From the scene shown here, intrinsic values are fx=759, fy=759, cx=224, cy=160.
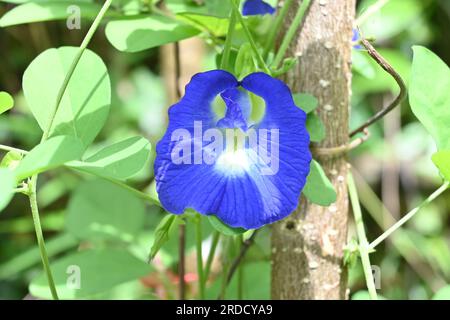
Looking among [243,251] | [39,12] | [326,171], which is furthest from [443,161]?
[39,12]

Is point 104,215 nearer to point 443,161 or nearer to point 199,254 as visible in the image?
point 199,254

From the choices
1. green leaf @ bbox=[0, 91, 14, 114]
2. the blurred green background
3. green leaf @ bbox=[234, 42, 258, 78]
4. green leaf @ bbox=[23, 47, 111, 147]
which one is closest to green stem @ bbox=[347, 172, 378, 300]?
green leaf @ bbox=[234, 42, 258, 78]

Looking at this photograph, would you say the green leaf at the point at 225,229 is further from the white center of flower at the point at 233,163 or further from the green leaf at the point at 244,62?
the green leaf at the point at 244,62

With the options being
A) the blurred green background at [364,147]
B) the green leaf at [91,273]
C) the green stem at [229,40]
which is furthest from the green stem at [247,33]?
the blurred green background at [364,147]

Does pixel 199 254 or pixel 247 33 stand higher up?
pixel 247 33

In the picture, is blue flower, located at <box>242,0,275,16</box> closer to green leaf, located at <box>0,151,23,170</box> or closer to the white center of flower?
the white center of flower
